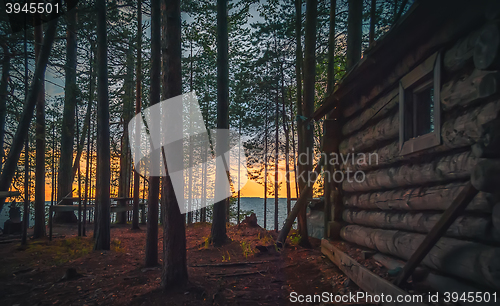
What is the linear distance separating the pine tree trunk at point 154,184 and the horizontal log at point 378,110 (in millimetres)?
5182

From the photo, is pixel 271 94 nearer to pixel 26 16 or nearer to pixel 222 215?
pixel 222 215

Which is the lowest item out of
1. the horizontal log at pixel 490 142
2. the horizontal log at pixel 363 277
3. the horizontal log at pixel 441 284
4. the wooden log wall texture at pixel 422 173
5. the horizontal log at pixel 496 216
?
the horizontal log at pixel 363 277

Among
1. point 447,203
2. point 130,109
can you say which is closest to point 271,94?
point 130,109

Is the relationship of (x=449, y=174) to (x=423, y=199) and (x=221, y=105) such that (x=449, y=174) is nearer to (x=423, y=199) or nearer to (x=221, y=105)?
(x=423, y=199)

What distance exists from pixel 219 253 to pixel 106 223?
12.6ft

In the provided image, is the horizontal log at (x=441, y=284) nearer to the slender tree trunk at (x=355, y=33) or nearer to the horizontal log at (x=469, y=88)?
the horizontal log at (x=469, y=88)

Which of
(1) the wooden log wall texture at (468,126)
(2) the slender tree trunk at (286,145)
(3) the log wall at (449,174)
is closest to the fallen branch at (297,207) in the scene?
(3) the log wall at (449,174)

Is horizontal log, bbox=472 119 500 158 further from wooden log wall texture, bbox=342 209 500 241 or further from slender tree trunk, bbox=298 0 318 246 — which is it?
slender tree trunk, bbox=298 0 318 246

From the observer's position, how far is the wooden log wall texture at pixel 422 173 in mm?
3143

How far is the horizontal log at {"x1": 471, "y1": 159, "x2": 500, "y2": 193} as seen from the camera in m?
2.50

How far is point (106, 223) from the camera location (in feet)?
31.0

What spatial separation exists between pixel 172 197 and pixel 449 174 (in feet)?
14.4

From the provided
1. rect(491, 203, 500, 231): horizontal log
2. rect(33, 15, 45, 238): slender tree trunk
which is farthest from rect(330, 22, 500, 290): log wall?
rect(33, 15, 45, 238): slender tree trunk

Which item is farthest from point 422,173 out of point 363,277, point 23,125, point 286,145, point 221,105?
point 286,145
